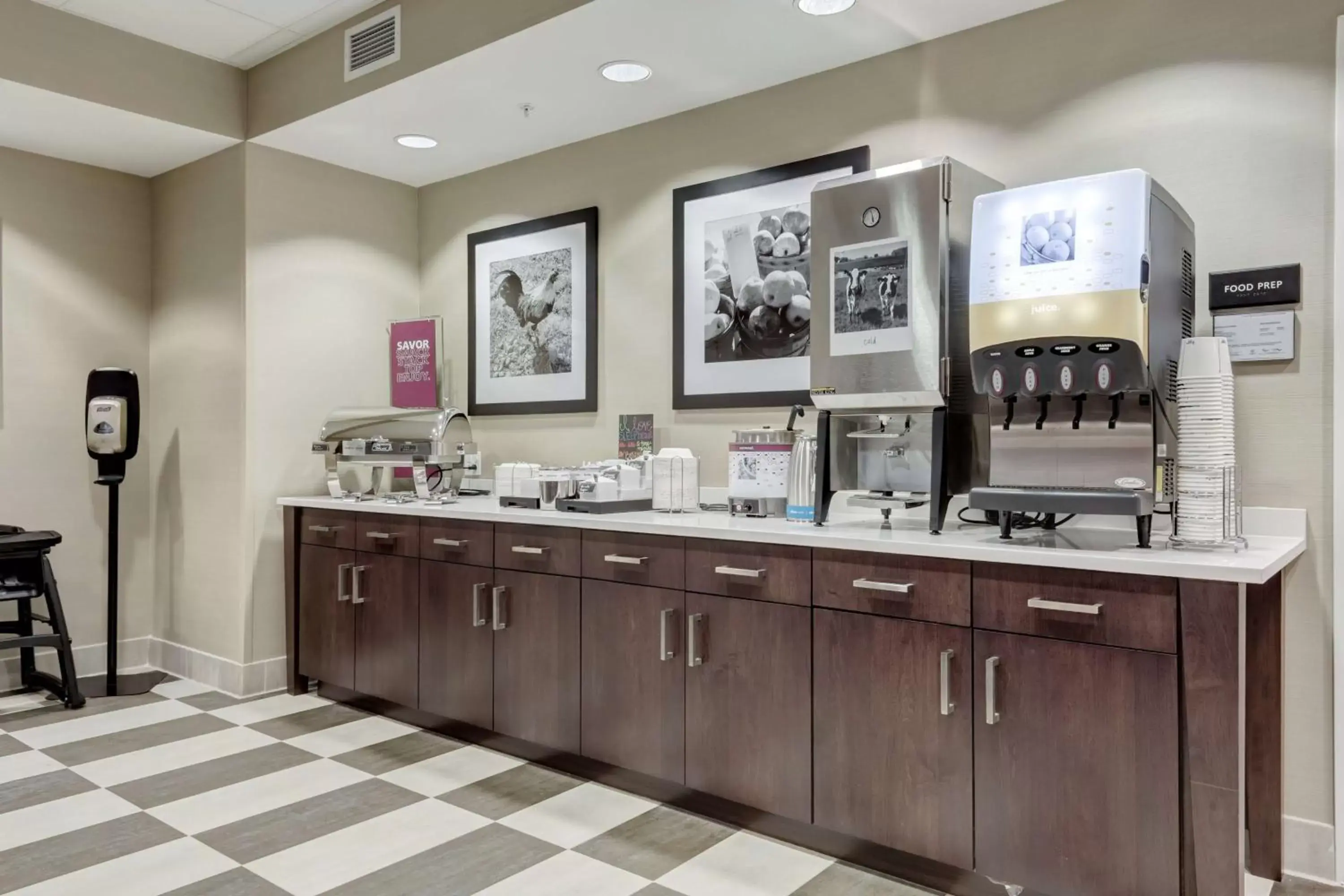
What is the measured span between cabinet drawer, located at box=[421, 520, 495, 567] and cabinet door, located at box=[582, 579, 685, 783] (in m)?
0.51

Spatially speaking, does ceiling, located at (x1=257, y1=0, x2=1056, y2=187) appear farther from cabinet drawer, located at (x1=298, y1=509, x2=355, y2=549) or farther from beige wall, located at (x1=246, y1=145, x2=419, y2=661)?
cabinet drawer, located at (x1=298, y1=509, x2=355, y2=549)

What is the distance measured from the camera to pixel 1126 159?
268cm

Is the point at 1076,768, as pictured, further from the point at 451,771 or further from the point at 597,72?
the point at 597,72

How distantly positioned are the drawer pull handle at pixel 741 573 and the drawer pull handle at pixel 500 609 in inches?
36.8

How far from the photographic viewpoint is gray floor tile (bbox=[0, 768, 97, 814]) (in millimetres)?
2865

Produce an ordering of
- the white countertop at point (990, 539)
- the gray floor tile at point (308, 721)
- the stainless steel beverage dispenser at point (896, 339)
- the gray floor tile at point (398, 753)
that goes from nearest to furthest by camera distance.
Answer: the white countertop at point (990, 539)
the stainless steel beverage dispenser at point (896, 339)
the gray floor tile at point (398, 753)
the gray floor tile at point (308, 721)

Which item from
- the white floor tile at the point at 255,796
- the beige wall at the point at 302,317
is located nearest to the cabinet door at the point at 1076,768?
the white floor tile at the point at 255,796

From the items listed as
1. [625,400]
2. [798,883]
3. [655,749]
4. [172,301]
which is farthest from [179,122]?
[798,883]

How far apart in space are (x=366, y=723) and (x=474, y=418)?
152cm

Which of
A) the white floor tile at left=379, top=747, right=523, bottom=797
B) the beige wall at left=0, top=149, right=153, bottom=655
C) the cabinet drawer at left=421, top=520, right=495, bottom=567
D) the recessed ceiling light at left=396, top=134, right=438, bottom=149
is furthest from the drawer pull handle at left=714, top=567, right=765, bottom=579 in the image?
the beige wall at left=0, top=149, right=153, bottom=655

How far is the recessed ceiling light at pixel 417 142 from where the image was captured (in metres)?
4.06

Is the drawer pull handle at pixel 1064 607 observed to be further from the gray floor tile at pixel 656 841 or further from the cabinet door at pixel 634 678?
the gray floor tile at pixel 656 841

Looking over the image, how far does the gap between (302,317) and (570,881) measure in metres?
3.04

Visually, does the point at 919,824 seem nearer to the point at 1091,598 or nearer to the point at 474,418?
the point at 1091,598
